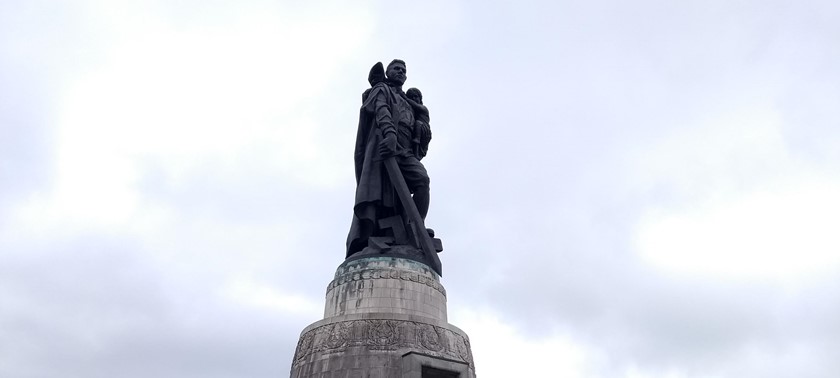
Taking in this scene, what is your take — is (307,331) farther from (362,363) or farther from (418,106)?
(418,106)

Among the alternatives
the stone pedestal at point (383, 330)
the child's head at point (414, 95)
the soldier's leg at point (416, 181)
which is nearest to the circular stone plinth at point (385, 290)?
the stone pedestal at point (383, 330)

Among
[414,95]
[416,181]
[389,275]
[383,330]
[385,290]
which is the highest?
[414,95]

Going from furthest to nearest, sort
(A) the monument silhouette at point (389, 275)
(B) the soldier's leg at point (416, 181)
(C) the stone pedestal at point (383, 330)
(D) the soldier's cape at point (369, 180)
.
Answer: (B) the soldier's leg at point (416, 181) < (D) the soldier's cape at point (369, 180) < (A) the monument silhouette at point (389, 275) < (C) the stone pedestal at point (383, 330)

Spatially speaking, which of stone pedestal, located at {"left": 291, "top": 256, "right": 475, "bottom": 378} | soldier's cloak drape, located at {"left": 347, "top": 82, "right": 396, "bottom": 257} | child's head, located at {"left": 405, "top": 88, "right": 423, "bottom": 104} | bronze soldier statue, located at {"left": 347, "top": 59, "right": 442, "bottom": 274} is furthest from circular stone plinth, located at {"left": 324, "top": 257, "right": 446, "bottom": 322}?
child's head, located at {"left": 405, "top": 88, "right": 423, "bottom": 104}

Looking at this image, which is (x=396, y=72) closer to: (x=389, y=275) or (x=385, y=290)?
(x=389, y=275)

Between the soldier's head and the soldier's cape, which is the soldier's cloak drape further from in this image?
the soldier's head

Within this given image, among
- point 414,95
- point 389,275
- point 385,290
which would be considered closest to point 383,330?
point 385,290

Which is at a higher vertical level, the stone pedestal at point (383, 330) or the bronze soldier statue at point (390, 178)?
the bronze soldier statue at point (390, 178)

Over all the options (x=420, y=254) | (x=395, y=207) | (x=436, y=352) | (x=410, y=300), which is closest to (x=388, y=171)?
(x=395, y=207)

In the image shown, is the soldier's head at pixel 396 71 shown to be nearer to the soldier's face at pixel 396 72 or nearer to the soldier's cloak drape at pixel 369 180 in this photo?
the soldier's face at pixel 396 72

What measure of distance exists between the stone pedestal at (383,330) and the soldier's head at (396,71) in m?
5.42

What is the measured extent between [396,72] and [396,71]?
0.11ft

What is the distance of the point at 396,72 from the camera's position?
69.8 ft

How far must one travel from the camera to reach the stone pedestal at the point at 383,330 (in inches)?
654
